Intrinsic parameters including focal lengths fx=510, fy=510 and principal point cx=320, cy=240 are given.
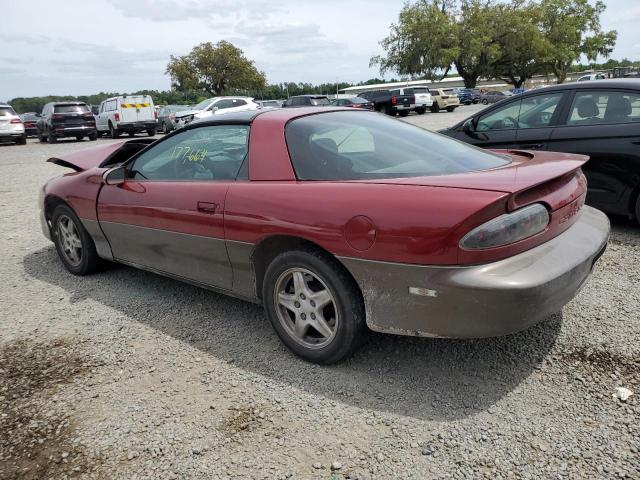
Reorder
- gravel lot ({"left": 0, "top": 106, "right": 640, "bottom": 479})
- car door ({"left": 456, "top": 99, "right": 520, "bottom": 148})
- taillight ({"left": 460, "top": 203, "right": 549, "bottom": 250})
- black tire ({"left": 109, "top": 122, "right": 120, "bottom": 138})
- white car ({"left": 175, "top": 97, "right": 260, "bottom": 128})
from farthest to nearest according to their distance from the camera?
black tire ({"left": 109, "top": 122, "right": 120, "bottom": 138}), white car ({"left": 175, "top": 97, "right": 260, "bottom": 128}), car door ({"left": 456, "top": 99, "right": 520, "bottom": 148}), taillight ({"left": 460, "top": 203, "right": 549, "bottom": 250}), gravel lot ({"left": 0, "top": 106, "right": 640, "bottom": 479})

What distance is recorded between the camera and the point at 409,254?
2320 mm

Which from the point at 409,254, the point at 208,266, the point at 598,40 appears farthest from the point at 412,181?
the point at 598,40

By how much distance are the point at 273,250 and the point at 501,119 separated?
3.85 m

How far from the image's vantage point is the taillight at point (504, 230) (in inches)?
87.4

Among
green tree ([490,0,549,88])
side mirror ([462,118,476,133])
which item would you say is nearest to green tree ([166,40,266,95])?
green tree ([490,0,549,88])

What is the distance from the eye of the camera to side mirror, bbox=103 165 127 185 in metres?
3.77

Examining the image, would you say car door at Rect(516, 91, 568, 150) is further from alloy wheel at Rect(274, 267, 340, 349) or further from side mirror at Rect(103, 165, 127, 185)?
side mirror at Rect(103, 165, 127, 185)

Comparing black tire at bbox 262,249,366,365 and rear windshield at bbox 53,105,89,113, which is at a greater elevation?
rear windshield at bbox 53,105,89,113

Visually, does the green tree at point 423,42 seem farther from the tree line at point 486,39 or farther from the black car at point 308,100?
the black car at point 308,100

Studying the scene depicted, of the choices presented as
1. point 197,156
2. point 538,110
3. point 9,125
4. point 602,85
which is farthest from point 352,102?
point 197,156

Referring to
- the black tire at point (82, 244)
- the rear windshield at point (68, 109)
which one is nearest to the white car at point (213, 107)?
the rear windshield at point (68, 109)

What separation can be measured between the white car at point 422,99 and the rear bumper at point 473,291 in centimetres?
2851

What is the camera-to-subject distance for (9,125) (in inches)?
811

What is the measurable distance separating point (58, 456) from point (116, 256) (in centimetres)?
201
